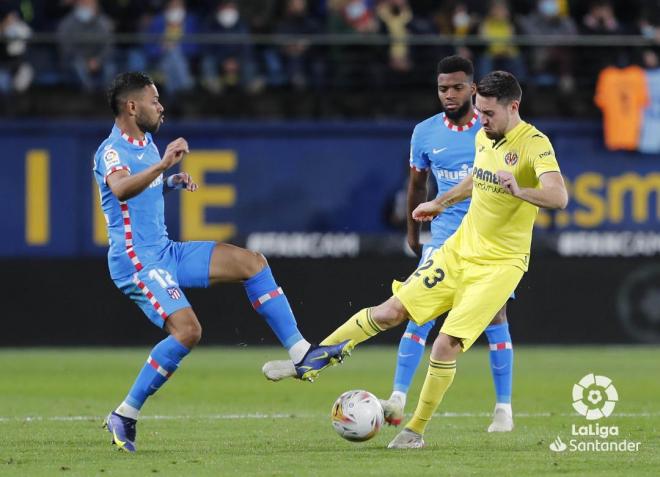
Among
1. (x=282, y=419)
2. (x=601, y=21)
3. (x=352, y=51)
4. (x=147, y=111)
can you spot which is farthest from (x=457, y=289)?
(x=601, y=21)

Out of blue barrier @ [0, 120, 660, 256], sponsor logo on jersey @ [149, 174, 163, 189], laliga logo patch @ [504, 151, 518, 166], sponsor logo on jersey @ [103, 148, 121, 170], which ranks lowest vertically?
blue barrier @ [0, 120, 660, 256]

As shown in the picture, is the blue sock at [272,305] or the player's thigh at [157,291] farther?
the blue sock at [272,305]

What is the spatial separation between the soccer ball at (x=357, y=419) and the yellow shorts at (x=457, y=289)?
0.62 m

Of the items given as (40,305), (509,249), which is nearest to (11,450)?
(509,249)

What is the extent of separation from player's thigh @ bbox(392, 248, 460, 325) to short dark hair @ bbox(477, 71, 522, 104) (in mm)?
1064

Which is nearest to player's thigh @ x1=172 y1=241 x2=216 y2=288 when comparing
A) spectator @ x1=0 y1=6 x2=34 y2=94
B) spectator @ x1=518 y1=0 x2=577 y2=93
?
spectator @ x1=0 y1=6 x2=34 y2=94

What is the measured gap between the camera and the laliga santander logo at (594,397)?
11.1 metres

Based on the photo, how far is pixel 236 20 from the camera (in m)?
19.1

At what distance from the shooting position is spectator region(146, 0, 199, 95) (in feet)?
61.0

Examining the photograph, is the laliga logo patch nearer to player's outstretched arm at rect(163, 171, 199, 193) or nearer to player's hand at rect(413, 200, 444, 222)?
player's hand at rect(413, 200, 444, 222)

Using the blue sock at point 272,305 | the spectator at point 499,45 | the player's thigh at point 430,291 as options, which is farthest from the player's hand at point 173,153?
the spectator at point 499,45

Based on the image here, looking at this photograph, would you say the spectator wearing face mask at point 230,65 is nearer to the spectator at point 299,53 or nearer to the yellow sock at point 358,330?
the spectator at point 299,53

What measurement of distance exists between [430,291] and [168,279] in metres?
1.65

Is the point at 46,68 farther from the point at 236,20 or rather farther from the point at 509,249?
the point at 509,249
